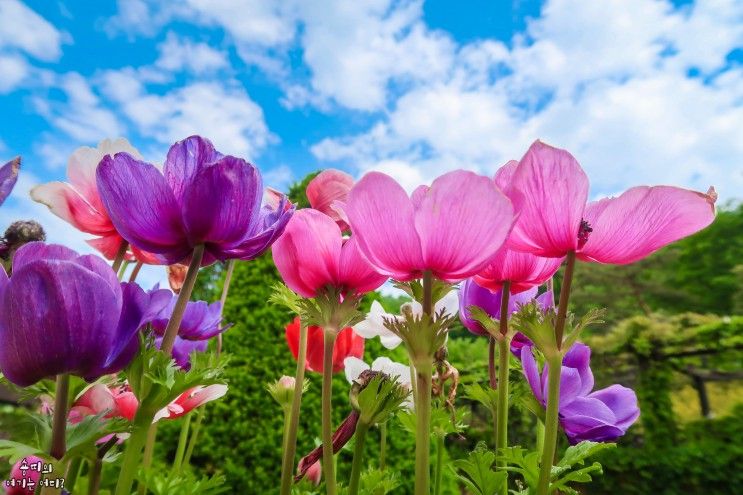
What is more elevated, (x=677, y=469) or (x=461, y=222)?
(x=677, y=469)

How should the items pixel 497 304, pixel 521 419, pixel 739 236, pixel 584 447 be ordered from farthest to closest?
pixel 739 236, pixel 521 419, pixel 497 304, pixel 584 447

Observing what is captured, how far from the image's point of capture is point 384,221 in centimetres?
55

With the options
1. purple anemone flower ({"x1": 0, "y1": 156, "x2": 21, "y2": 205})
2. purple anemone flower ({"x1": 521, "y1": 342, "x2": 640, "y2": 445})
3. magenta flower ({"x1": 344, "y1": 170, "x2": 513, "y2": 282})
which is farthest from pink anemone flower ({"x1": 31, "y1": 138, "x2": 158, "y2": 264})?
purple anemone flower ({"x1": 521, "y1": 342, "x2": 640, "y2": 445})

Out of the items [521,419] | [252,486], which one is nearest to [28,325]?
[252,486]

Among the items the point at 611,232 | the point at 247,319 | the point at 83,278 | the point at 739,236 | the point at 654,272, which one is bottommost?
the point at 83,278

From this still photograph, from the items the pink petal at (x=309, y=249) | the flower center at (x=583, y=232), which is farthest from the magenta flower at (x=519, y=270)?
the pink petal at (x=309, y=249)

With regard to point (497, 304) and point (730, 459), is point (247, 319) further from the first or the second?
point (730, 459)

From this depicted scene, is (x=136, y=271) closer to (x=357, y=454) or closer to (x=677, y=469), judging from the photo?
(x=357, y=454)

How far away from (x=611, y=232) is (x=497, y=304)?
344mm

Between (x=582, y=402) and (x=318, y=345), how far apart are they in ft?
2.00

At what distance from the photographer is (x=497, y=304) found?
0.91 metres

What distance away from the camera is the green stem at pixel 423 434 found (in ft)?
1.76

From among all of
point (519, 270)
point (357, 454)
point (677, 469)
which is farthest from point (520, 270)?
point (677, 469)

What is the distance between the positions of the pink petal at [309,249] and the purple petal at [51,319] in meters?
0.23
